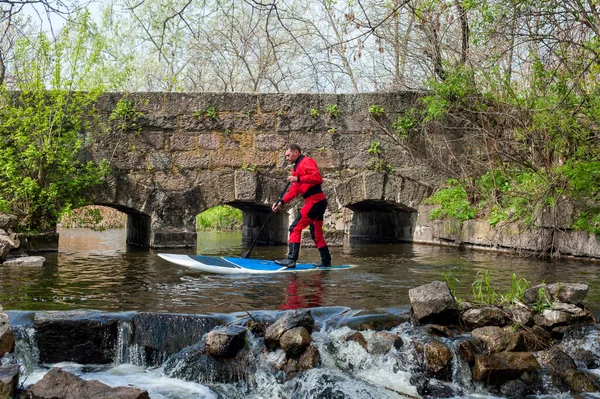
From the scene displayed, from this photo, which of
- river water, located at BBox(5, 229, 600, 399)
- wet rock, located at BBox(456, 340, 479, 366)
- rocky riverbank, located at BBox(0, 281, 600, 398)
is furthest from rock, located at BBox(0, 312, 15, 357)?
wet rock, located at BBox(456, 340, 479, 366)

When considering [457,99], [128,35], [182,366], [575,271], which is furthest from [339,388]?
[128,35]

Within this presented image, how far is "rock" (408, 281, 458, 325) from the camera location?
611 cm

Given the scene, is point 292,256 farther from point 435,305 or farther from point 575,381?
point 575,381

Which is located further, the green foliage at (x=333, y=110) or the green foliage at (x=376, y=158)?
the green foliage at (x=376, y=158)

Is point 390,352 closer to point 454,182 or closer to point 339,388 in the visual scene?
point 339,388

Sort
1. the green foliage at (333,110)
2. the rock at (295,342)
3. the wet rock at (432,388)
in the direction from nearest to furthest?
the wet rock at (432,388) < the rock at (295,342) < the green foliage at (333,110)

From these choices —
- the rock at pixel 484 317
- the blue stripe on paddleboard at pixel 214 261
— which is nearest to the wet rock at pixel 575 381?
the rock at pixel 484 317

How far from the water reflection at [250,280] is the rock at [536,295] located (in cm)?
81

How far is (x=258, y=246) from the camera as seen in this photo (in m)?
13.7

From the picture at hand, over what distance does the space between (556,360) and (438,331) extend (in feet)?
2.98

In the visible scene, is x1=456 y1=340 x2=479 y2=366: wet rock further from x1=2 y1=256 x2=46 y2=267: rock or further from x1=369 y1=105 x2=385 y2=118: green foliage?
x1=369 y1=105 x2=385 y2=118: green foliage

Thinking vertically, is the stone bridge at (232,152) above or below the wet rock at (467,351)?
above

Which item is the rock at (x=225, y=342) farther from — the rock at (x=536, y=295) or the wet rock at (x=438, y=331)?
the rock at (x=536, y=295)

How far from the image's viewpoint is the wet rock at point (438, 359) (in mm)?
5559
